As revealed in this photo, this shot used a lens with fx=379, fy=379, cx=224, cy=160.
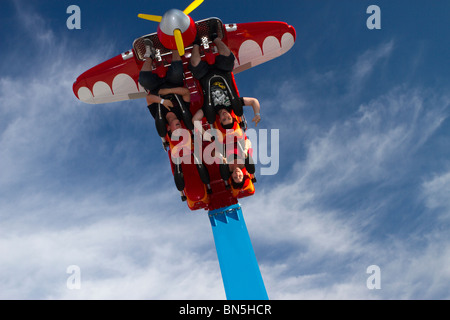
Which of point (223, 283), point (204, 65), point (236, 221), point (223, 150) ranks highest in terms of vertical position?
point (204, 65)

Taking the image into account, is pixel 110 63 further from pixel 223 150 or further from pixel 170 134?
pixel 223 150

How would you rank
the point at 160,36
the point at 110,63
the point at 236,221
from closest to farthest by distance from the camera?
the point at 160,36
the point at 236,221
the point at 110,63

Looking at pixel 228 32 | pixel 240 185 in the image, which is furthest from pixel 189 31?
pixel 240 185

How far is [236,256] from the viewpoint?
7.51 meters

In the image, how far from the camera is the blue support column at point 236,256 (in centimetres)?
717

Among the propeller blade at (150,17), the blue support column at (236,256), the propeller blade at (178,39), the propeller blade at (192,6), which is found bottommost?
the blue support column at (236,256)

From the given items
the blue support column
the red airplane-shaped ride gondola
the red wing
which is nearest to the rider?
the red airplane-shaped ride gondola

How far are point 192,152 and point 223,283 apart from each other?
2.72 meters

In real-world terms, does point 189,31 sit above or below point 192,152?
above

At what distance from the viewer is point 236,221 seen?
7.82 metres

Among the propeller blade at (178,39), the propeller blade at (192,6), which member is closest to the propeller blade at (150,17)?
the propeller blade at (192,6)

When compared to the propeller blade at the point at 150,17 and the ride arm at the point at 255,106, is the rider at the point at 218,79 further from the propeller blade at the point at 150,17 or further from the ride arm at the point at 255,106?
the propeller blade at the point at 150,17

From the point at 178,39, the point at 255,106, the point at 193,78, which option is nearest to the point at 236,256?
the point at 255,106

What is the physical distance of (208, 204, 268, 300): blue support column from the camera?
7172 millimetres
